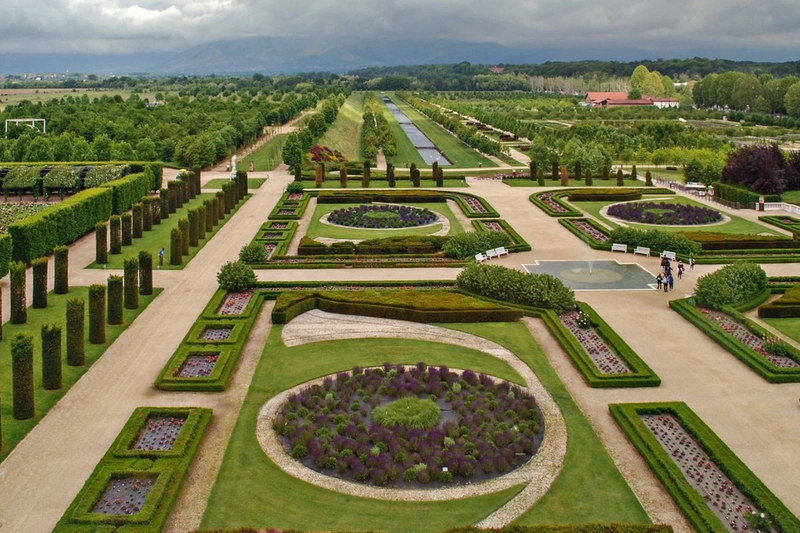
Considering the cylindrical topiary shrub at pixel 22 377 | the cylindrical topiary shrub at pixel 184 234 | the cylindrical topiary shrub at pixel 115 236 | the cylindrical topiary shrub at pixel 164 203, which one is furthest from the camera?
the cylindrical topiary shrub at pixel 164 203

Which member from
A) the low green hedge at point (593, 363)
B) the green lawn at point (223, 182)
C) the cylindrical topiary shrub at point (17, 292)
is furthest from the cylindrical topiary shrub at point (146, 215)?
the low green hedge at point (593, 363)

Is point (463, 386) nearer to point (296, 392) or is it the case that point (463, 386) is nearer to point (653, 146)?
point (296, 392)

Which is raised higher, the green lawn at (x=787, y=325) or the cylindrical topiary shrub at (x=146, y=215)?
the cylindrical topiary shrub at (x=146, y=215)

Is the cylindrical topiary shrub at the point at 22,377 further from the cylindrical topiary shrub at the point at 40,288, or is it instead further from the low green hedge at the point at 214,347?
the cylindrical topiary shrub at the point at 40,288

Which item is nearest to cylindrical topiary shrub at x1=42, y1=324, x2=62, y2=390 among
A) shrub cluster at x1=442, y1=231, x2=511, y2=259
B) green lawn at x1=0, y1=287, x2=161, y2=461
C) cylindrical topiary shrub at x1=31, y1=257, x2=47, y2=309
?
green lawn at x1=0, y1=287, x2=161, y2=461

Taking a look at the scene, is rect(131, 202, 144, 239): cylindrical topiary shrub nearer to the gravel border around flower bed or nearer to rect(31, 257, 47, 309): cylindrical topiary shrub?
rect(31, 257, 47, 309): cylindrical topiary shrub

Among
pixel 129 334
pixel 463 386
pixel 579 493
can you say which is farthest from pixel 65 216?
pixel 579 493
